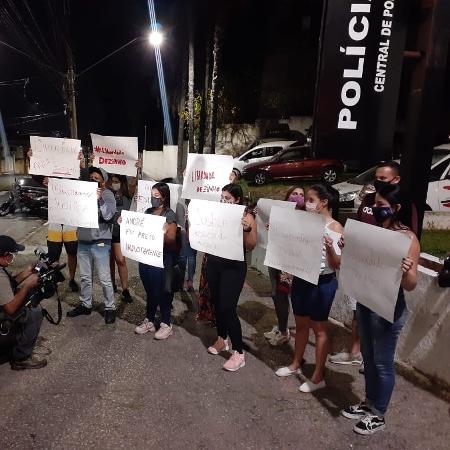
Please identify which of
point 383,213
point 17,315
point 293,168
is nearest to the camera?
point 383,213

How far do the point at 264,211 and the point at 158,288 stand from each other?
138 centimetres

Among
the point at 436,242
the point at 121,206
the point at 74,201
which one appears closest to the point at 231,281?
the point at 74,201

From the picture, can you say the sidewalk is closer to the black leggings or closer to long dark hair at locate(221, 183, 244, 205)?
the black leggings

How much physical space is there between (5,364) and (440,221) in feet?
22.5

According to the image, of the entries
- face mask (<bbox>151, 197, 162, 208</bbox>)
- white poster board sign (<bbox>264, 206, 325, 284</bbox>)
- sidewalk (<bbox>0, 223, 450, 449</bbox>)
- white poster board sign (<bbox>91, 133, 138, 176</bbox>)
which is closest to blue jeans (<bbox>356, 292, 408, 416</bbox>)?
sidewalk (<bbox>0, 223, 450, 449</bbox>)

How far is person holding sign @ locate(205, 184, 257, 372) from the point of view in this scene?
3795 millimetres

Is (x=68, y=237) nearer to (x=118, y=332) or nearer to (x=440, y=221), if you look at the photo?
(x=118, y=332)

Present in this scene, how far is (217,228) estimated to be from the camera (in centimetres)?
388

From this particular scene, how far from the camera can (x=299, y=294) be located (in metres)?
3.56

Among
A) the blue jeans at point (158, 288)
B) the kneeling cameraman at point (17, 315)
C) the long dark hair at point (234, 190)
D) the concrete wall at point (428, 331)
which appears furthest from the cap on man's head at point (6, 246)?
the concrete wall at point (428, 331)

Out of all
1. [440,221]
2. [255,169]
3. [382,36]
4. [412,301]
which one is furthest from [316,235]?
[255,169]

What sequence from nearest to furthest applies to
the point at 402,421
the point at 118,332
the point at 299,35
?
1. the point at 402,421
2. the point at 118,332
3. the point at 299,35

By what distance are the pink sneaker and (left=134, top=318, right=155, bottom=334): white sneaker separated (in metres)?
1.12

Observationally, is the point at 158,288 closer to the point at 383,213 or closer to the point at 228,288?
the point at 228,288
